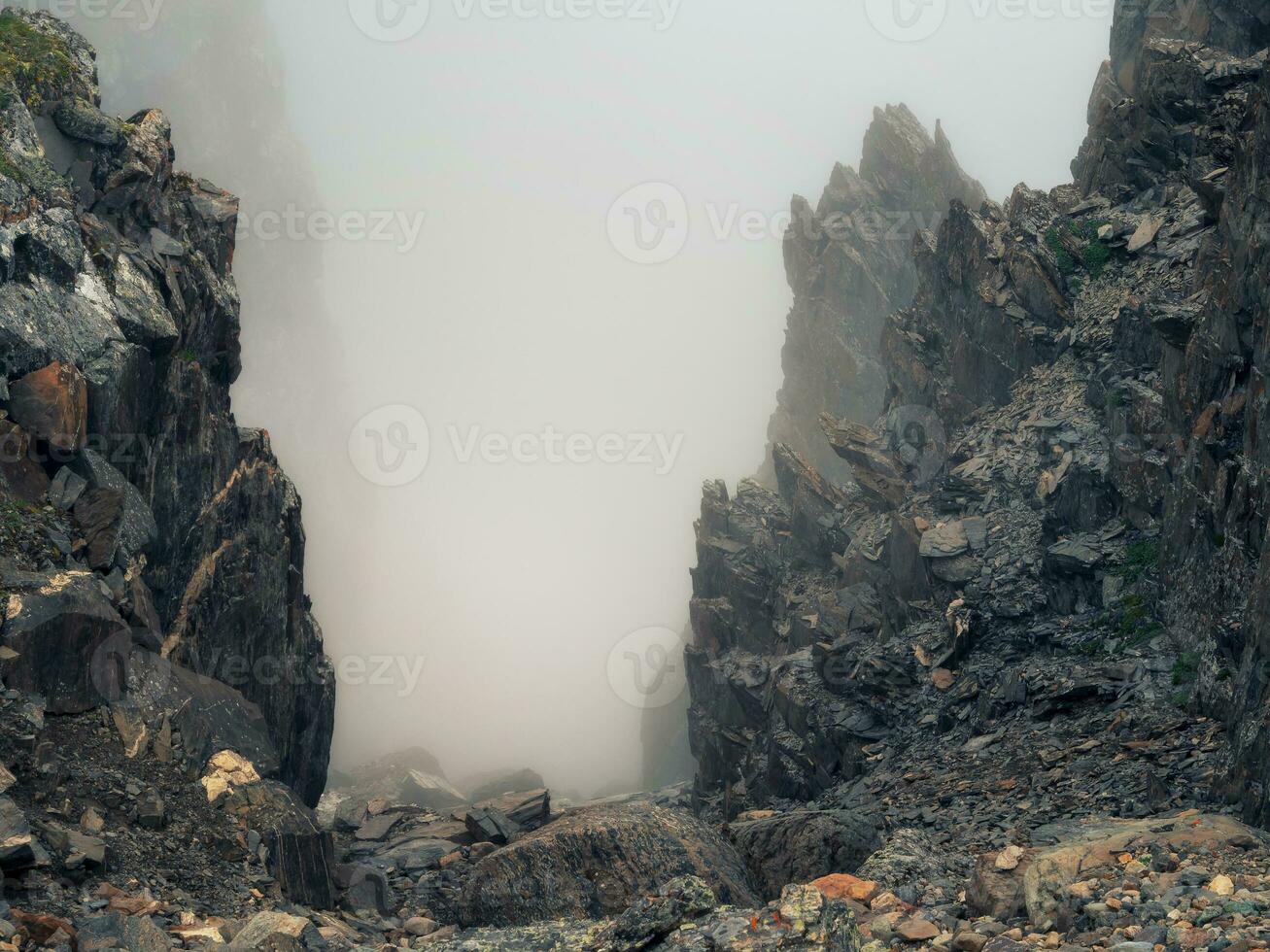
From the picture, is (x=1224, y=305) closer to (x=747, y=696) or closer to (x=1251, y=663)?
(x=1251, y=663)

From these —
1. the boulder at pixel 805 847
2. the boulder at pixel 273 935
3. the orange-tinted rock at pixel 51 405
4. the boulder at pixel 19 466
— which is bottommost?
the boulder at pixel 805 847

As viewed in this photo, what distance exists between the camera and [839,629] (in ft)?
140

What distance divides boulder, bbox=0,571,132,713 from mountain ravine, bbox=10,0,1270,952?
8 cm

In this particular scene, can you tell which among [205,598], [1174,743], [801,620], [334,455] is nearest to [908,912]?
[1174,743]

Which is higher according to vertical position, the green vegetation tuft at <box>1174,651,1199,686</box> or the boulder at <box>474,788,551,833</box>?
the green vegetation tuft at <box>1174,651,1199,686</box>

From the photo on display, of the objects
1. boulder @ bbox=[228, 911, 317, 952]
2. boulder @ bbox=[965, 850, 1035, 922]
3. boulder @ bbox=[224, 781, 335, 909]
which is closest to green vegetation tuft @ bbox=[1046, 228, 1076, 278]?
boulder @ bbox=[965, 850, 1035, 922]

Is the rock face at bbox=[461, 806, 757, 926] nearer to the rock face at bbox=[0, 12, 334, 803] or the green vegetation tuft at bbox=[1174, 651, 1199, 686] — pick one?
the rock face at bbox=[0, 12, 334, 803]

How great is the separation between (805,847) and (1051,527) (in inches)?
759

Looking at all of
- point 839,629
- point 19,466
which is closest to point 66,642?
point 19,466

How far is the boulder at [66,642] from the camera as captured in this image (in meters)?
16.8

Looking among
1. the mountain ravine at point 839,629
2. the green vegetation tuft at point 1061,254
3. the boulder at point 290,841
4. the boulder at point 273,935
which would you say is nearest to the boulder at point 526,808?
the mountain ravine at point 839,629

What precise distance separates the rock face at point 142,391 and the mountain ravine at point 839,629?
0.42 feet

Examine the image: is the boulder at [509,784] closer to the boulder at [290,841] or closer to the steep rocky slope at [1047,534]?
the steep rocky slope at [1047,534]

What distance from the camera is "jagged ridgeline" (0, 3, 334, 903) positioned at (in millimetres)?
18703
